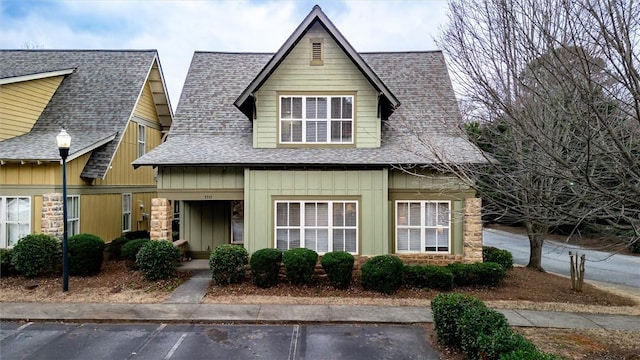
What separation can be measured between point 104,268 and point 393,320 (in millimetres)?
8989

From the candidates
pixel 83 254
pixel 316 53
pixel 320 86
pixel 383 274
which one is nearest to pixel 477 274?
pixel 383 274

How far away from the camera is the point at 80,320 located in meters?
7.98

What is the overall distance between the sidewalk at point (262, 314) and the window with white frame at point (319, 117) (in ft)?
17.0

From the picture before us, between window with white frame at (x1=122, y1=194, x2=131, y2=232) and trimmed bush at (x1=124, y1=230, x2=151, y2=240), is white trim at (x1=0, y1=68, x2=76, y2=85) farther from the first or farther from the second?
trimmed bush at (x1=124, y1=230, x2=151, y2=240)

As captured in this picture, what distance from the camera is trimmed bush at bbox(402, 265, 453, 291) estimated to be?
10.2m

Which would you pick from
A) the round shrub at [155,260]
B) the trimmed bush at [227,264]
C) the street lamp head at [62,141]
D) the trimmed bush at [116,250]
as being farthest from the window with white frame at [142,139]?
the trimmed bush at [227,264]

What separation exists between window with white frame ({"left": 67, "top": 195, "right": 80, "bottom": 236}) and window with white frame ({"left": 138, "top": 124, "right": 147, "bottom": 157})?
402 centimetres

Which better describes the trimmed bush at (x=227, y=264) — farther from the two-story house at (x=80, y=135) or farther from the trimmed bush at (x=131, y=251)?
the two-story house at (x=80, y=135)

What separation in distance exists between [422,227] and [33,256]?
10.8 meters

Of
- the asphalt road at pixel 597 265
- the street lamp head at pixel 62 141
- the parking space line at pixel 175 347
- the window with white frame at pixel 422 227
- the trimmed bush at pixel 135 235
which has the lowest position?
the asphalt road at pixel 597 265

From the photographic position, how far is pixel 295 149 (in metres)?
11.8

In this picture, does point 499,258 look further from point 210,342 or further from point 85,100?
point 85,100

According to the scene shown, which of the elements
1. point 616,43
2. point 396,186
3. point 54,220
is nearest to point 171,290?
point 54,220

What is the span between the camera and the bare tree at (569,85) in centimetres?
445
